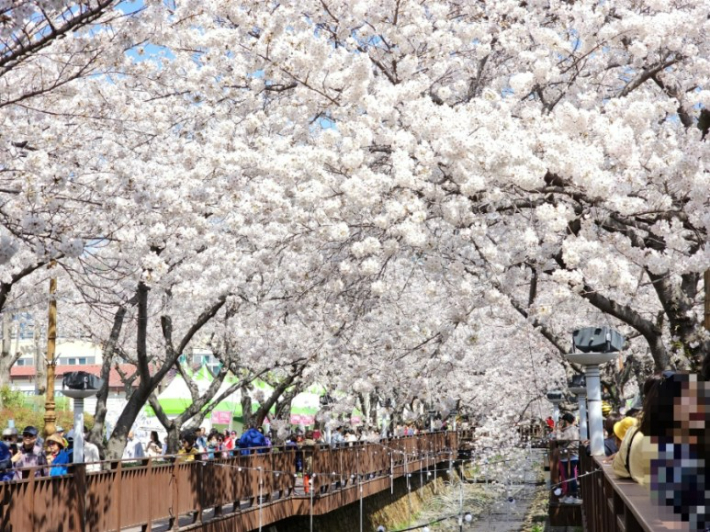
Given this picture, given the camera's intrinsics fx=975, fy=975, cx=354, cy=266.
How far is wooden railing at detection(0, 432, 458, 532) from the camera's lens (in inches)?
392

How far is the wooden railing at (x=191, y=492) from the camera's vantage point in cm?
995

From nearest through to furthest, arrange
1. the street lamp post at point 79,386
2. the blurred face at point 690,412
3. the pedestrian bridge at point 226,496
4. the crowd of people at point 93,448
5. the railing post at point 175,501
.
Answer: the blurred face at point 690,412 → the pedestrian bridge at point 226,496 → the crowd of people at point 93,448 → the street lamp post at point 79,386 → the railing post at point 175,501

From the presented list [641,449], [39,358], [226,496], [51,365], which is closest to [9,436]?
[51,365]

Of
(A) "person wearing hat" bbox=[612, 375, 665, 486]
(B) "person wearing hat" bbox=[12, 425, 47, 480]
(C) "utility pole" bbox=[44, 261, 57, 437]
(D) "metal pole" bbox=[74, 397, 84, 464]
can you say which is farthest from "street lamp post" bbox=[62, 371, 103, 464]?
(A) "person wearing hat" bbox=[612, 375, 665, 486]

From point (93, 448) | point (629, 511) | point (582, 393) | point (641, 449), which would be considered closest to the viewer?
point (629, 511)

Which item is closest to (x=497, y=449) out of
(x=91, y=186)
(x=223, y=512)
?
(x=223, y=512)

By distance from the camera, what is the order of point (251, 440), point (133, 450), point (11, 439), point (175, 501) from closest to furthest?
point (175, 501) < point (11, 439) < point (251, 440) < point (133, 450)

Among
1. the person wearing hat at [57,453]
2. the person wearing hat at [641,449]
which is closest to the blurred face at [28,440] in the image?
the person wearing hat at [57,453]

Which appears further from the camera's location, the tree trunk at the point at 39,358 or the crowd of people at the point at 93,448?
the tree trunk at the point at 39,358

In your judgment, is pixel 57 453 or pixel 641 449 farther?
pixel 57 453

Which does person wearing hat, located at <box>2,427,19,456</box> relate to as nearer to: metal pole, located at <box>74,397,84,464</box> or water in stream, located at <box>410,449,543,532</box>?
metal pole, located at <box>74,397,84,464</box>

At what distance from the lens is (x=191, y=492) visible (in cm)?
1392

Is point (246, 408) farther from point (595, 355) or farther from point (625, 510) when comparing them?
point (625, 510)

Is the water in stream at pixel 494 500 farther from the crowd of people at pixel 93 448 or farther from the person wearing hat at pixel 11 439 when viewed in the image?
the person wearing hat at pixel 11 439
